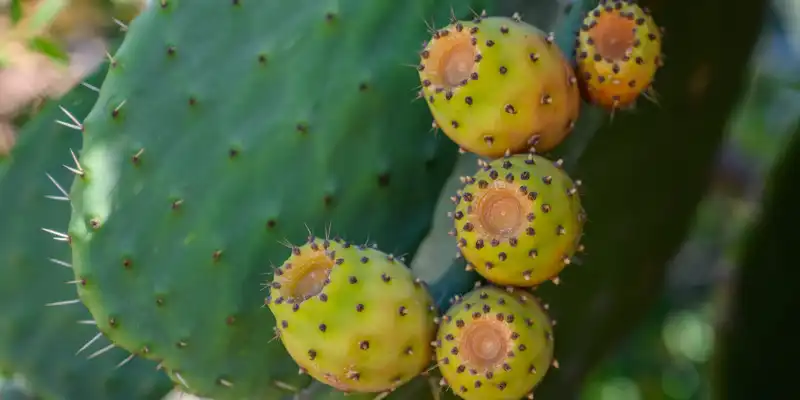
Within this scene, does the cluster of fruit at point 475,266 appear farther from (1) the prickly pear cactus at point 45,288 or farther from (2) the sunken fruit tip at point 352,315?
(1) the prickly pear cactus at point 45,288

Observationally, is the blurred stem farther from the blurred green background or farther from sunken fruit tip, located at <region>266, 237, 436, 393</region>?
sunken fruit tip, located at <region>266, 237, 436, 393</region>

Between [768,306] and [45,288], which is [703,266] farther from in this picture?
[45,288]

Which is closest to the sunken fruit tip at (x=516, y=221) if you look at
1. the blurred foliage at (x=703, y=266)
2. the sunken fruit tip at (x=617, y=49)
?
the sunken fruit tip at (x=617, y=49)

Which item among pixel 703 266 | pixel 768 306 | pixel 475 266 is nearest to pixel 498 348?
pixel 475 266

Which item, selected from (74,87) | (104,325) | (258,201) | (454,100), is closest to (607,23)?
(454,100)

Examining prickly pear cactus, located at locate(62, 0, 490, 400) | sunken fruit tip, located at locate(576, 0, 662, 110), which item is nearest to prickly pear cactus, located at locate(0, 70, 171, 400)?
prickly pear cactus, located at locate(62, 0, 490, 400)

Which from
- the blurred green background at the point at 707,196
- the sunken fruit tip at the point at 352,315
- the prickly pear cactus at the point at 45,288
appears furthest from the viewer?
the blurred green background at the point at 707,196
